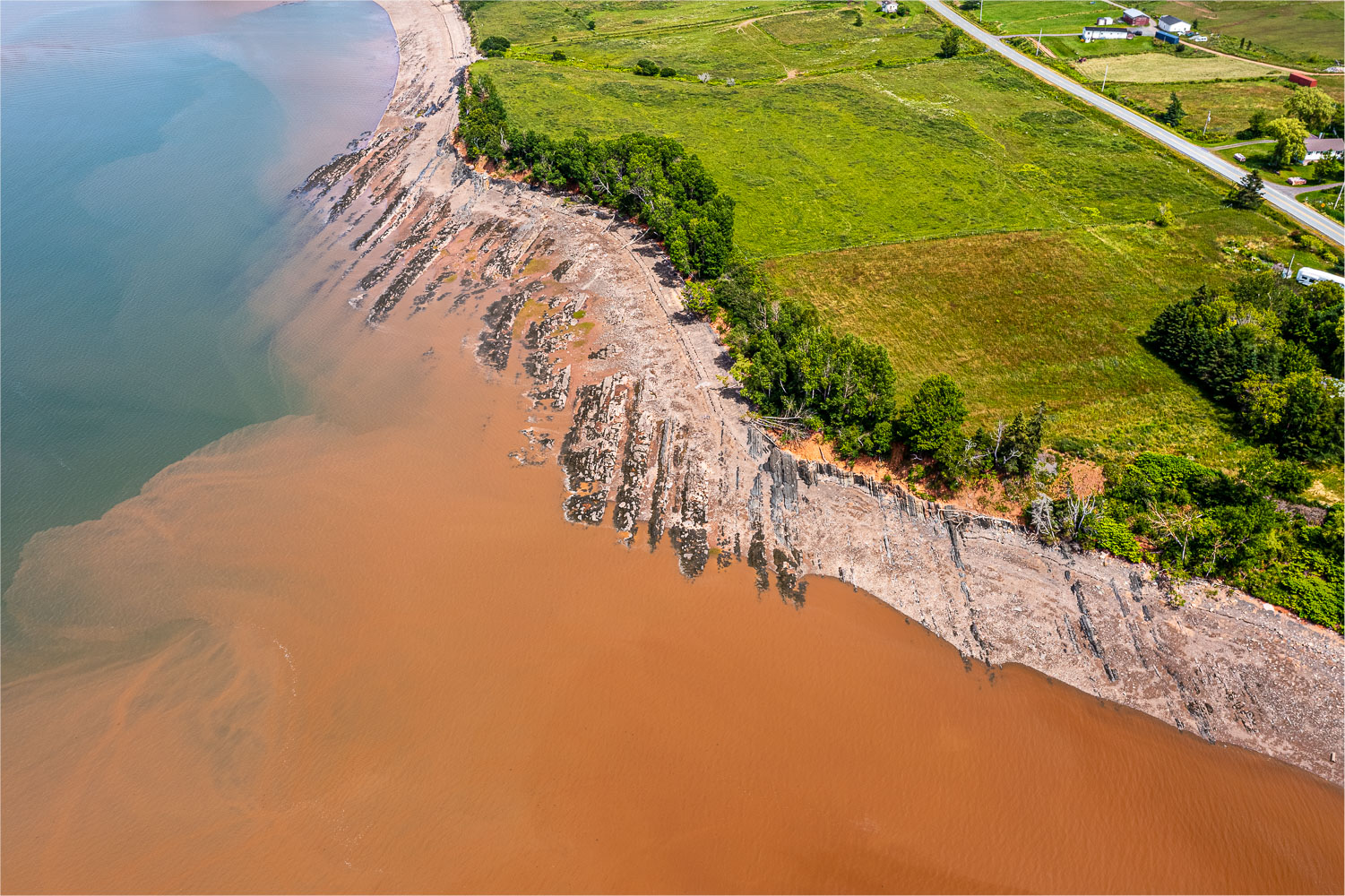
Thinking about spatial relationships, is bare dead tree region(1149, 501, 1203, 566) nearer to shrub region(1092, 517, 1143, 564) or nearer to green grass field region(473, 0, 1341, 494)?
shrub region(1092, 517, 1143, 564)

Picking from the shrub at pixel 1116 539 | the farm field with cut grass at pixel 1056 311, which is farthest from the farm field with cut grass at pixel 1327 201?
the shrub at pixel 1116 539

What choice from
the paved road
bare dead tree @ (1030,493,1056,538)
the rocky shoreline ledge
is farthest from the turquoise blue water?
the paved road

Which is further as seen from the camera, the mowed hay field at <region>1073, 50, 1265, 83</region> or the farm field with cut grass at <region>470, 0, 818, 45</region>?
the farm field with cut grass at <region>470, 0, 818, 45</region>

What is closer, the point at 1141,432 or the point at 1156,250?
the point at 1141,432

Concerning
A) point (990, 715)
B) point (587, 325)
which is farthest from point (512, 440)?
point (990, 715)

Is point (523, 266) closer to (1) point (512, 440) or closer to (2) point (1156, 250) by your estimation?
(1) point (512, 440)

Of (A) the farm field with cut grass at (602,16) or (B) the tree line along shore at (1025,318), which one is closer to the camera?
(B) the tree line along shore at (1025,318)

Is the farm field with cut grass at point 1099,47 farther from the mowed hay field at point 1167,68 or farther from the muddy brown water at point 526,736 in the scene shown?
the muddy brown water at point 526,736
